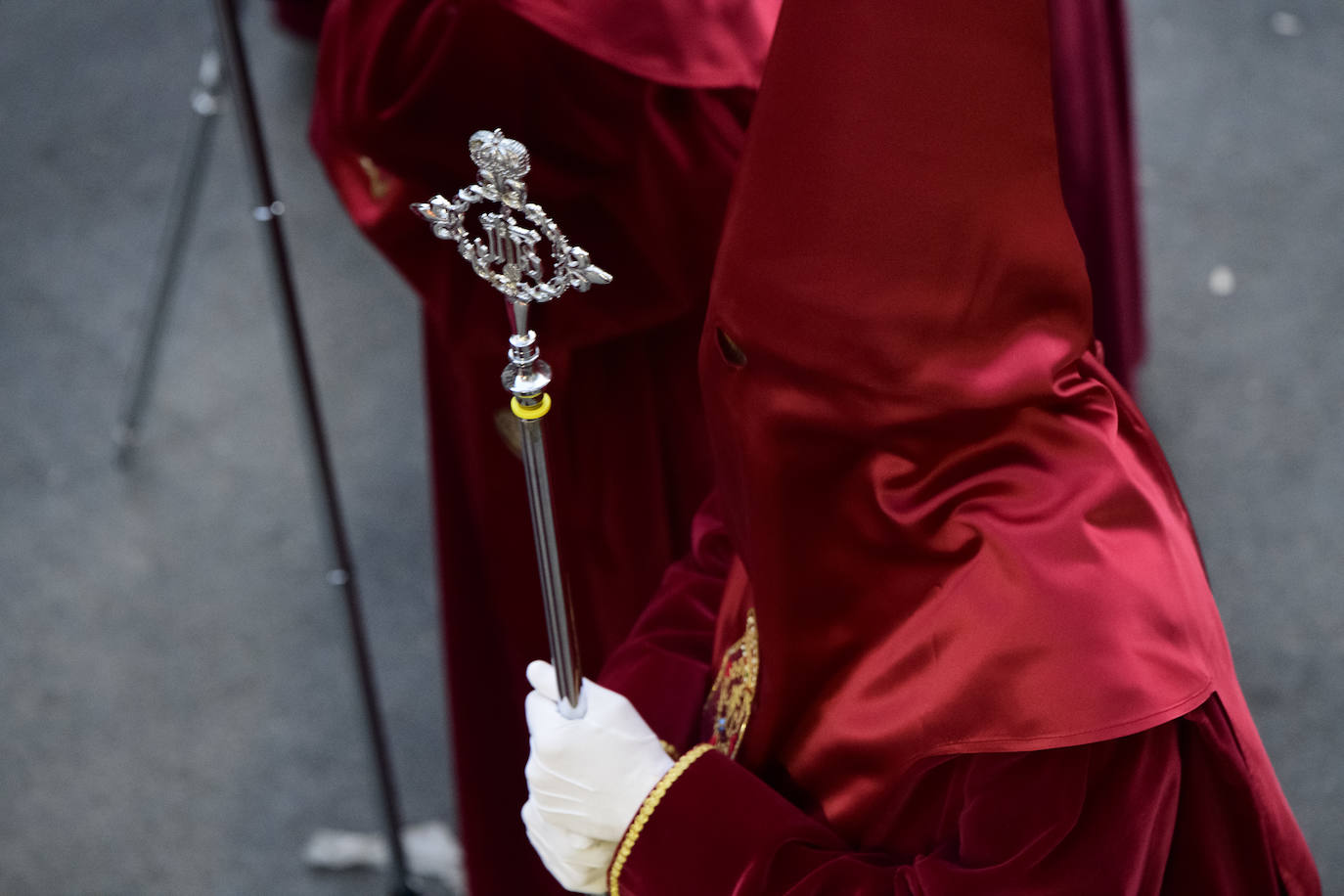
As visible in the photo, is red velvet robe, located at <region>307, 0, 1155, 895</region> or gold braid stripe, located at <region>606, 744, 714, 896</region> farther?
red velvet robe, located at <region>307, 0, 1155, 895</region>

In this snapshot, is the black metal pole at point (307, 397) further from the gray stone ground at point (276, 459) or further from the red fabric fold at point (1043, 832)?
the red fabric fold at point (1043, 832)

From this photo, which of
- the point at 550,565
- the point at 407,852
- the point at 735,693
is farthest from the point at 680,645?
the point at 407,852

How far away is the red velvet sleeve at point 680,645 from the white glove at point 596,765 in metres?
0.08

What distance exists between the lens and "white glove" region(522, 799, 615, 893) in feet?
3.26

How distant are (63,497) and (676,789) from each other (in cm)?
183

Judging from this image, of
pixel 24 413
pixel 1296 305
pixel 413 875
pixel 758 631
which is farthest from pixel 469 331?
pixel 1296 305

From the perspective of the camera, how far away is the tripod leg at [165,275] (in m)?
2.21

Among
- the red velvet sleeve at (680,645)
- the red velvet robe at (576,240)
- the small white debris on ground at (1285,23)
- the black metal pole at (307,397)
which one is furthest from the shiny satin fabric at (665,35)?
the small white debris on ground at (1285,23)

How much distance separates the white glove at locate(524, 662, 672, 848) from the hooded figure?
5cm

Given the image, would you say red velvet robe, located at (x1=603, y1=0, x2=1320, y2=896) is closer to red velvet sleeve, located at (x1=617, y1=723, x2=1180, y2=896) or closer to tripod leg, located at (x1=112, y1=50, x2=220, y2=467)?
red velvet sleeve, located at (x1=617, y1=723, x2=1180, y2=896)

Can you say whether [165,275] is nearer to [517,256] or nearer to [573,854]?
[573,854]

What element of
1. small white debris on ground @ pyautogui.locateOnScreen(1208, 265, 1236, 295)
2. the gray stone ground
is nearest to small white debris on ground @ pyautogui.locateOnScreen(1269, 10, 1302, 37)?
the gray stone ground

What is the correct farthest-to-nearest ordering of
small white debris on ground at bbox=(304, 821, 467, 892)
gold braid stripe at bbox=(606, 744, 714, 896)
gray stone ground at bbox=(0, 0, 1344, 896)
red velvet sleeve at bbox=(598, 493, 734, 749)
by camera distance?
gray stone ground at bbox=(0, 0, 1344, 896)
small white debris on ground at bbox=(304, 821, 467, 892)
red velvet sleeve at bbox=(598, 493, 734, 749)
gold braid stripe at bbox=(606, 744, 714, 896)

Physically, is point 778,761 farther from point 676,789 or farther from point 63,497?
point 63,497
